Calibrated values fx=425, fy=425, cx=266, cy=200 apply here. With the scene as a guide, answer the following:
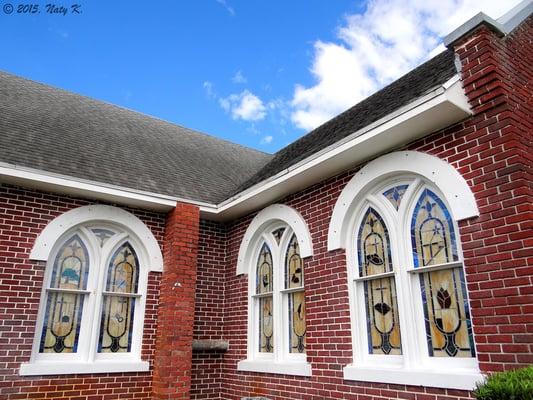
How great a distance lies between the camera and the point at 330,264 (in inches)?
244

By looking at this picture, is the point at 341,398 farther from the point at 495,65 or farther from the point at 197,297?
the point at 495,65

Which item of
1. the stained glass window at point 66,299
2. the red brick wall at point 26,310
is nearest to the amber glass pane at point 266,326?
the red brick wall at point 26,310

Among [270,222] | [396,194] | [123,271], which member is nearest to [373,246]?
[396,194]

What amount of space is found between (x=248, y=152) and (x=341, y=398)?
932 centimetres

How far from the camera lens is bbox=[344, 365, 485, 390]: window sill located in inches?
166

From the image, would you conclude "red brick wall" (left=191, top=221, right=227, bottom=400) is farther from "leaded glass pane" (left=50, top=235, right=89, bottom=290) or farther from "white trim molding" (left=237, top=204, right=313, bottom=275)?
"leaded glass pane" (left=50, top=235, right=89, bottom=290)

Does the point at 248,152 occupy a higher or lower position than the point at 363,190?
higher

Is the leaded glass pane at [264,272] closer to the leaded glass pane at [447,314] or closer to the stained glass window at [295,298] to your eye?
the stained glass window at [295,298]

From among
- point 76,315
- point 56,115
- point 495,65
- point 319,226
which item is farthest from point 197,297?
point 495,65

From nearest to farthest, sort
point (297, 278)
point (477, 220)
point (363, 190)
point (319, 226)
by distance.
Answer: point (477, 220) → point (363, 190) → point (319, 226) → point (297, 278)

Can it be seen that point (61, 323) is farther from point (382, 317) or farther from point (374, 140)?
point (374, 140)

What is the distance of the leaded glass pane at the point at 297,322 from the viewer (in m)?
6.76

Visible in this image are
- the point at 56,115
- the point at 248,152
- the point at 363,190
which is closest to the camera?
the point at 363,190

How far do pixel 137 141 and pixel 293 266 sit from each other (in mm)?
5153
